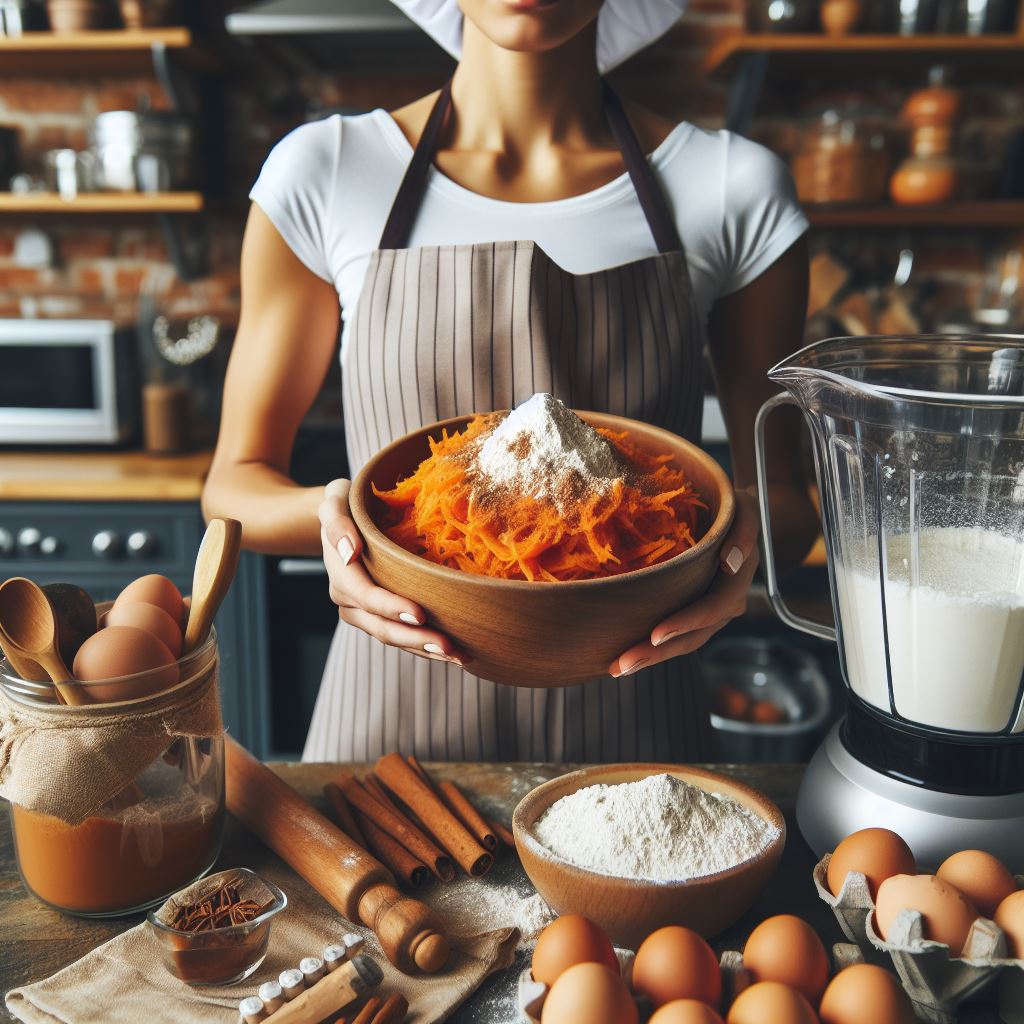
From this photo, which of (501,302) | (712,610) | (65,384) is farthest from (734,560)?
(65,384)

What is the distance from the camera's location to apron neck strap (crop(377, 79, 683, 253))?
1.14 metres

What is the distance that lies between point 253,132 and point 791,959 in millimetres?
2563

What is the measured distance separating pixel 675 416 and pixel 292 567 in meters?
1.15

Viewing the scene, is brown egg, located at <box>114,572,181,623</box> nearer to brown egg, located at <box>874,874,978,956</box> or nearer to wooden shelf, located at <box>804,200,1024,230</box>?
brown egg, located at <box>874,874,978,956</box>

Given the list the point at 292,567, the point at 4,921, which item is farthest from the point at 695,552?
the point at 292,567

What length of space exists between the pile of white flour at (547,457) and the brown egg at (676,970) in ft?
1.00

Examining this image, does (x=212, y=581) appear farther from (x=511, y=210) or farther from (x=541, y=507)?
(x=511, y=210)

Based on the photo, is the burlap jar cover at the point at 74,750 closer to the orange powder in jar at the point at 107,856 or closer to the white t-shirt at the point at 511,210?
the orange powder in jar at the point at 107,856

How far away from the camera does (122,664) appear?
69 cm

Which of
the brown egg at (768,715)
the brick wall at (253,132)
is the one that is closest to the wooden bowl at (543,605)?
the brown egg at (768,715)

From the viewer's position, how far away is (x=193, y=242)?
2.70 meters

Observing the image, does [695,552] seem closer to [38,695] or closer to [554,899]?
[554,899]

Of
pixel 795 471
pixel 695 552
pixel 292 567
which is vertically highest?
pixel 695 552

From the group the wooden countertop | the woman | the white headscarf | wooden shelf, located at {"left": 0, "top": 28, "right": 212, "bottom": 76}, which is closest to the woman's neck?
the woman
